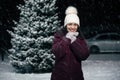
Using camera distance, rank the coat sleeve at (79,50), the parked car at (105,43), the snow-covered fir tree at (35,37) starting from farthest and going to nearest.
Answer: the parked car at (105,43) → the snow-covered fir tree at (35,37) → the coat sleeve at (79,50)

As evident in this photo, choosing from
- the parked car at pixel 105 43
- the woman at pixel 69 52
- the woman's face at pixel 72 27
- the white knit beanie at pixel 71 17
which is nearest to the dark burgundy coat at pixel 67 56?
the woman at pixel 69 52

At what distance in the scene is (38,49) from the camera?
50.1 ft

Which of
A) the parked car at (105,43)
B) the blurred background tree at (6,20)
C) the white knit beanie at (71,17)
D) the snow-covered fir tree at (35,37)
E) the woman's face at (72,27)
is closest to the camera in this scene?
the woman's face at (72,27)

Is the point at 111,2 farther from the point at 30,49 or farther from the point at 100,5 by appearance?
the point at 30,49

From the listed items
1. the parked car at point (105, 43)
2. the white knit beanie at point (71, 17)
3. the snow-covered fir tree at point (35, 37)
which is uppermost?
the white knit beanie at point (71, 17)

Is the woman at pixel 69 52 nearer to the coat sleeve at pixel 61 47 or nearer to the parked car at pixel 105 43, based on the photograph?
the coat sleeve at pixel 61 47

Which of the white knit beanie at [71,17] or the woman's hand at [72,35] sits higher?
the white knit beanie at [71,17]

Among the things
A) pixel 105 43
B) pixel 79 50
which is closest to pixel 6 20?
pixel 105 43

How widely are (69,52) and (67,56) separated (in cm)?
7

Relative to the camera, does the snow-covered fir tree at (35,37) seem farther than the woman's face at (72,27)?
Yes

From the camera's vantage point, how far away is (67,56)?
220 inches

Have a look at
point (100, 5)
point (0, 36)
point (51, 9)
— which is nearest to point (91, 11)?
point (100, 5)

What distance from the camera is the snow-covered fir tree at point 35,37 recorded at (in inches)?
598

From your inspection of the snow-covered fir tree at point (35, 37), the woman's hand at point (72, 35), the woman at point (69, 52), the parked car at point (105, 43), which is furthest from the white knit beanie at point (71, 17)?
the parked car at point (105, 43)
